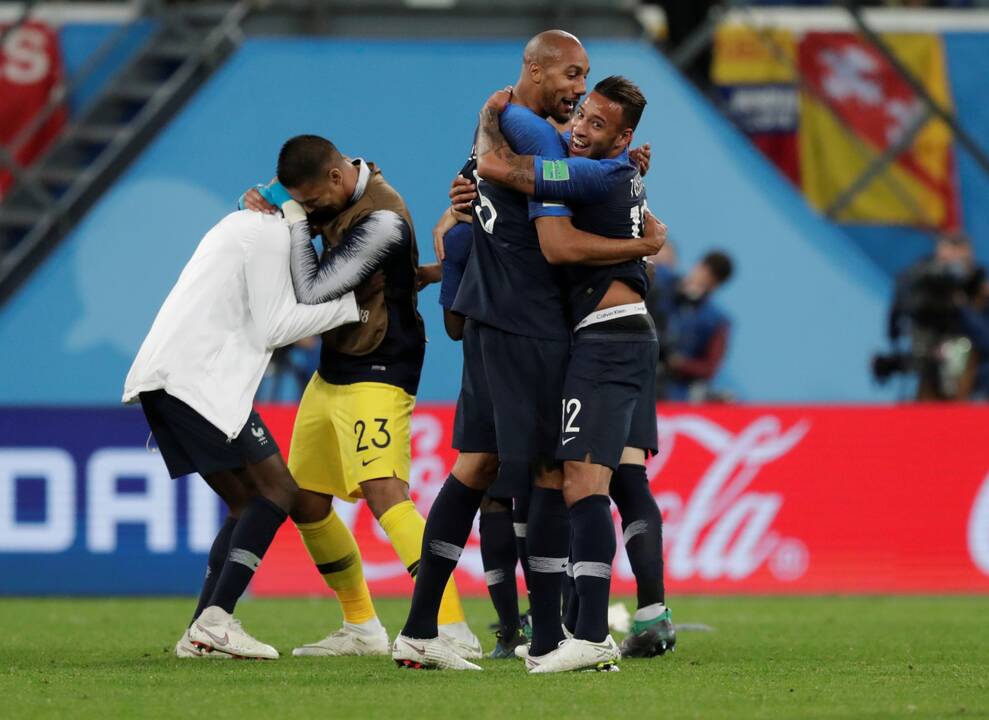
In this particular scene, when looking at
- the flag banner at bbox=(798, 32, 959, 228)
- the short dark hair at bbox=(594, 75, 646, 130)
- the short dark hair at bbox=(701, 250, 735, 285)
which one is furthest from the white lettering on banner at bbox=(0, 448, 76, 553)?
the flag banner at bbox=(798, 32, 959, 228)

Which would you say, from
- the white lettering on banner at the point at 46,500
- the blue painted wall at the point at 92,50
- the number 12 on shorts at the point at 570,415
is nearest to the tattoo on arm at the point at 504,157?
the number 12 on shorts at the point at 570,415

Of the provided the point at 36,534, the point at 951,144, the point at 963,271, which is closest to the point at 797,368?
the point at 963,271

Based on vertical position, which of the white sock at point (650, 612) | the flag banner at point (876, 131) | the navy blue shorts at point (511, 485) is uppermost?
the flag banner at point (876, 131)

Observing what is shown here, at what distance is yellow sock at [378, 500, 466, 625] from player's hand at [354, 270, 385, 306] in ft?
2.88

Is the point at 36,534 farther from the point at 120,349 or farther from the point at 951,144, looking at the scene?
the point at 951,144

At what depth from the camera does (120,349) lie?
1569 cm

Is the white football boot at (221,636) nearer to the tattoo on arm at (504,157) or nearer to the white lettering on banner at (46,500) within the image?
the tattoo on arm at (504,157)

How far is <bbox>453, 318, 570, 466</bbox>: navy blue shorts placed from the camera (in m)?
6.66

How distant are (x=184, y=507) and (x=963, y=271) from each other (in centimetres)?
709

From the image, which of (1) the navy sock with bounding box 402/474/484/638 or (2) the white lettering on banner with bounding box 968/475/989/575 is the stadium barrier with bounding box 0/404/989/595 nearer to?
(2) the white lettering on banner with bounding box 968/475/989/575

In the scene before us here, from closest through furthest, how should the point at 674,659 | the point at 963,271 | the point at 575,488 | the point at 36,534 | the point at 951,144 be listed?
the point at 575,488, the point at 674,659, the point at 36,534, the point at 963,271, the point at 951,144

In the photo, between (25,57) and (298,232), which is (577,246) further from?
(25,57)

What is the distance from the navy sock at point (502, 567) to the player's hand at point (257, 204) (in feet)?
5.30

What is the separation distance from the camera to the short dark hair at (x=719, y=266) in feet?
47.8
